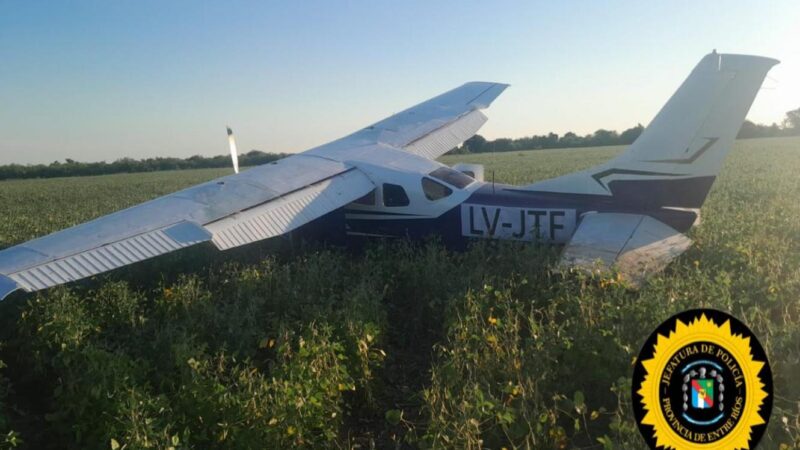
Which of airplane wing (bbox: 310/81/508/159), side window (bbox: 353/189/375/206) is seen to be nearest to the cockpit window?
side window (bbox: 353/189/375/206)

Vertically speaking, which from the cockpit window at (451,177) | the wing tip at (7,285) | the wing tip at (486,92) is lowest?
the wing tip at (7,285)

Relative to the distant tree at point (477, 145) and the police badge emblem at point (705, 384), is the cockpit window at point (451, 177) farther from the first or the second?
the distant tree at point (477, 145)

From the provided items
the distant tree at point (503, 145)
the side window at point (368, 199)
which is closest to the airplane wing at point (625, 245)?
the side window at point (368, 199)

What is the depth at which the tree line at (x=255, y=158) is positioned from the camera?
205ft

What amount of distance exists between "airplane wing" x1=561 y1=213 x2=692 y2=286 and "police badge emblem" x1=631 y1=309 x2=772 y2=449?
3.13 meters

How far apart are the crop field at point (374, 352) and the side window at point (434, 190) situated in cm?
118

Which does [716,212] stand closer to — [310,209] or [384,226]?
[384,226]

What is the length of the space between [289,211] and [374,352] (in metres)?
3.53

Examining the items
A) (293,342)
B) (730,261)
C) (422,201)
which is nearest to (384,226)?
(422,201)

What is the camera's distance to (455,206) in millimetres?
8234

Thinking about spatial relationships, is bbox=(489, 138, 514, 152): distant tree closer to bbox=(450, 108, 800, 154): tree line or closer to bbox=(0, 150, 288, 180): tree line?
bbox=(450, 108, 800, 154): tree line

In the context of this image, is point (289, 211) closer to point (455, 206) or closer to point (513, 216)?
point (455, 206)

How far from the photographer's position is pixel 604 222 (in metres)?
7.02

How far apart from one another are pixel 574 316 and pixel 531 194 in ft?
10.8
